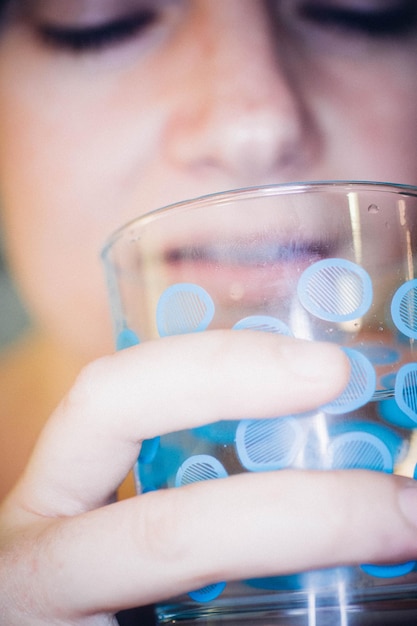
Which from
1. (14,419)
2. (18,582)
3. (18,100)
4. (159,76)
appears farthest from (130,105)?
(18,582)

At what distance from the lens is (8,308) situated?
2.28 ft

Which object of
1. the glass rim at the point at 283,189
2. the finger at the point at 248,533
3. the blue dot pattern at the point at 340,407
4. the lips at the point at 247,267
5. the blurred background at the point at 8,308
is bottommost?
the finger at the point at 248,533

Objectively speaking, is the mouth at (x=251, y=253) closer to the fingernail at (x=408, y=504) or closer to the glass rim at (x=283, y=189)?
the glass rim at (x=283, y=189)

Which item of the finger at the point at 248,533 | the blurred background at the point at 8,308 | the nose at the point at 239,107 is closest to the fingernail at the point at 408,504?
the finger at the point at 248,533

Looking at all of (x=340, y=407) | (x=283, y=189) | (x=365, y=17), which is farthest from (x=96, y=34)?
(x=340, y=407)

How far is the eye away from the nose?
0.25ft

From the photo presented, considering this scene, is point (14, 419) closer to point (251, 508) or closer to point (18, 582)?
point (18, 582)

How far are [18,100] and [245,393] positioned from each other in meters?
0.57

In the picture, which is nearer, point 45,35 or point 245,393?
point 245,393

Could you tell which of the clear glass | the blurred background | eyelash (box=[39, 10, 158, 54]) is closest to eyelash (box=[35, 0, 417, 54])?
eyelash (box=[39, 10, 158, 54])

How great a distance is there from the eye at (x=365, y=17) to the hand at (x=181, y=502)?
0.53 meters

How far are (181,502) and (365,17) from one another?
26.4 inches

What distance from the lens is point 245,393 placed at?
1.02 ft

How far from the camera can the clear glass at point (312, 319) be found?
0.31 meters
